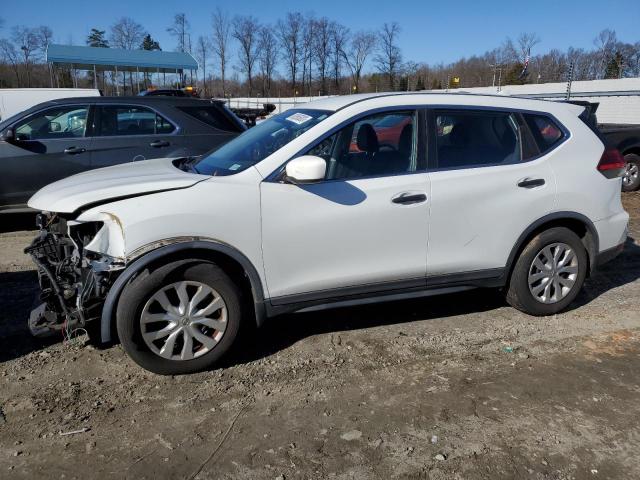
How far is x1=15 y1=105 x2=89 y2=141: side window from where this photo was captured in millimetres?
6750

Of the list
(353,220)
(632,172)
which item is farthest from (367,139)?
(632,172)

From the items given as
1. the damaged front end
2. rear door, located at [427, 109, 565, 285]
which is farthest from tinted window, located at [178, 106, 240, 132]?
rear door, located at [427, 109, 565, 285]

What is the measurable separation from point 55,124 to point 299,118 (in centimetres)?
442

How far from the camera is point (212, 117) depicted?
24.3 feet

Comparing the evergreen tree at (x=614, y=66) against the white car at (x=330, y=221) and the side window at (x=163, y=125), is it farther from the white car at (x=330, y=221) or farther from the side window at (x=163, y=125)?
the white car at (x=330, y=221)

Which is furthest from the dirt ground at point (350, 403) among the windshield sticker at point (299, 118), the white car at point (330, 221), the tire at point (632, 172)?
the tire at point (632, 172)

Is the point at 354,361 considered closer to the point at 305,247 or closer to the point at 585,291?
the point at 305,247

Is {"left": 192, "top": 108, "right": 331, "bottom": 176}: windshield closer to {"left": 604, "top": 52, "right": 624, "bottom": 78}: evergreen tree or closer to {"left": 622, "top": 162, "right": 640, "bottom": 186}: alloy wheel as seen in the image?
{"left": 622, "top": 162, "right": 640, "bottom": 186}: alloy wheel

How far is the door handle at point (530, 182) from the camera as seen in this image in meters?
4.07

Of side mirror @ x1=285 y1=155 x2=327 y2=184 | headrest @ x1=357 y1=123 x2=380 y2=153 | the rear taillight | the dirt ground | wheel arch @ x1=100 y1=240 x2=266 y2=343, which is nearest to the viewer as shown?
the dirt ground

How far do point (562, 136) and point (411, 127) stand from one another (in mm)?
1354

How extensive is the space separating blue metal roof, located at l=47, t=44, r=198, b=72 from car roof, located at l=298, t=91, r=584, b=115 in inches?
1229

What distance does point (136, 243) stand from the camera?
3.19m

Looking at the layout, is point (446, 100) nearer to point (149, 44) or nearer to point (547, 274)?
point (547, 274)
